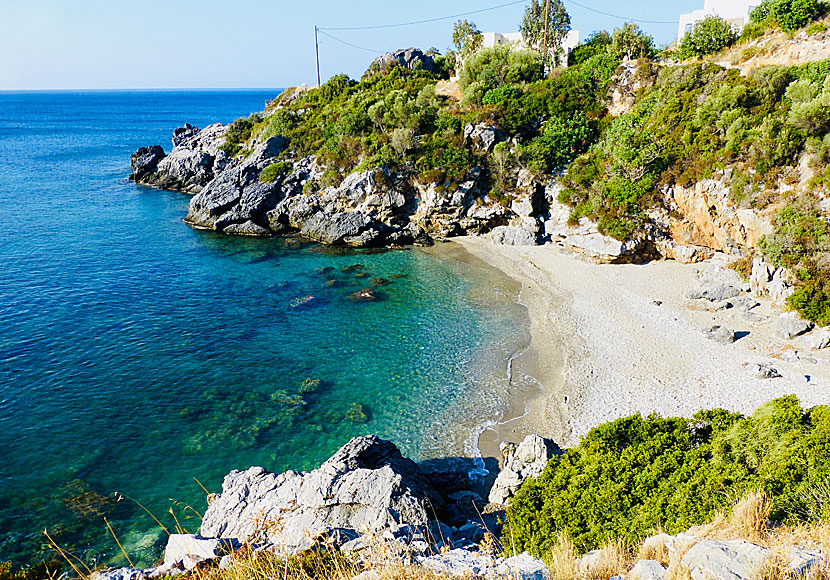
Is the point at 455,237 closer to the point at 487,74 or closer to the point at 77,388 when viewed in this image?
the point at 487,74

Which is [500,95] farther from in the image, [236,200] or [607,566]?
[607,566]

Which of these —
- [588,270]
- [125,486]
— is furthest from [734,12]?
[125,486]

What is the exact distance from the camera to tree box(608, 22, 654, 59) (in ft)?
174

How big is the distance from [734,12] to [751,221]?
31638mm

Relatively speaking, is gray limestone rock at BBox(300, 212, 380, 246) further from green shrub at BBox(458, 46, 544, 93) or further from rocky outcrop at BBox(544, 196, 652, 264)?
green shrub at BBox(458, 46, 544, 93)

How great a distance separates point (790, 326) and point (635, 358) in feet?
28.5

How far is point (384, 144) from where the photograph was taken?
53.1 metres

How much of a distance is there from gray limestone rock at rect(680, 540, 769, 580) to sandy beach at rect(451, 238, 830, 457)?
510 inches

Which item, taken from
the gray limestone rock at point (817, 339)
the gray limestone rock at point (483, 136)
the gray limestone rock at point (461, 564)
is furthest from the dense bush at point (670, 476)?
the gray limestone rock at point (483, 136)

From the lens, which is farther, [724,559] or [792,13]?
[792,13]

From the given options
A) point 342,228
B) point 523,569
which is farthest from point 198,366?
point 342,228

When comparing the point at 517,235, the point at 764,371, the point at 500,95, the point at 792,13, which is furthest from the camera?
the point at 500,95

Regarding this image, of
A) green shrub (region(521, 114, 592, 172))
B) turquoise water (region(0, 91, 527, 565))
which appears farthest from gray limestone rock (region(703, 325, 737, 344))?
green shrub (region(521, 114, 592, 172))

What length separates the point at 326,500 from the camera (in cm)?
1410
